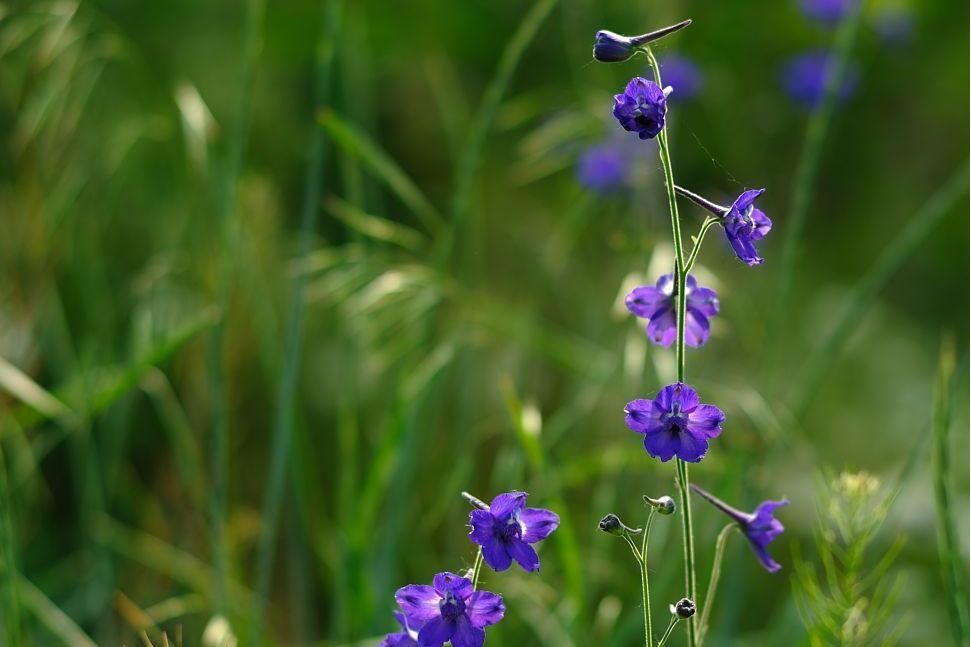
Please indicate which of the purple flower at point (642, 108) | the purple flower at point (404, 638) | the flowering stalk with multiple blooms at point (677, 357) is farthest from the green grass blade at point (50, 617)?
the purple flower at point (642, 108)

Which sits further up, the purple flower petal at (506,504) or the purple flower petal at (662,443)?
the purple flower petal at (662,443)

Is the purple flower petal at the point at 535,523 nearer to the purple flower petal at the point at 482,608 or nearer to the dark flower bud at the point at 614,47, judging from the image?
the purple flower petal at the point at 482,608

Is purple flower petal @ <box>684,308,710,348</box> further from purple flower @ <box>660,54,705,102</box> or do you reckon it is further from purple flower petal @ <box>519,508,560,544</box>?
purple flower @ <box>660,54,705,102</box>

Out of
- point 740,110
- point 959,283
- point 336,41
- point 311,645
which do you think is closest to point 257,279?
point 336,41

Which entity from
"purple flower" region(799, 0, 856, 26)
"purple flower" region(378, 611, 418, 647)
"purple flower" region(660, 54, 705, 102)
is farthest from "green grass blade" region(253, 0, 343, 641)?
"purple flower" region(799, 0, 856, 26)

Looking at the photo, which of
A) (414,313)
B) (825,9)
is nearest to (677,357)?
(414,313)

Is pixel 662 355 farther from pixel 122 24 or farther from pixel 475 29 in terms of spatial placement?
pixel 122 24

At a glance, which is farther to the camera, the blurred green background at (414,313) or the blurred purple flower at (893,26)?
the blurred purple flower at (893,26)

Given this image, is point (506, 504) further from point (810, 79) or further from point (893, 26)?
point (893, 26)
